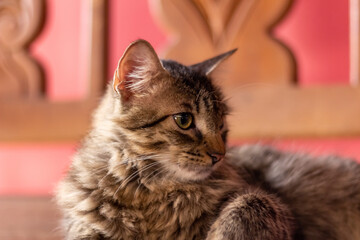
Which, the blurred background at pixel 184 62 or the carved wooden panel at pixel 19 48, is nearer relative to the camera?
the blurred background at pixel 184 62

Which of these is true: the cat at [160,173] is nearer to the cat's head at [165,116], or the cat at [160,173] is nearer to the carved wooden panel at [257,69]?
the cat's head at [165,116]

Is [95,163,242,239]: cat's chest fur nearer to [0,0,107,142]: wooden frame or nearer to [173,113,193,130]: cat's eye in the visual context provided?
[173,113,193,130]: cat's eye

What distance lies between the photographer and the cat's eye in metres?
1.04

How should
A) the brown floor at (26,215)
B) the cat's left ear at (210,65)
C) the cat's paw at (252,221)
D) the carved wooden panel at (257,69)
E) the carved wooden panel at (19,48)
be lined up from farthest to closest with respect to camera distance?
the carved wooden panel at (19,48)
the brown floor at (26,215)
the carved wooden panel at (257,69)
the cat's left ear at (210,65)
the cat's paw at (252,221)

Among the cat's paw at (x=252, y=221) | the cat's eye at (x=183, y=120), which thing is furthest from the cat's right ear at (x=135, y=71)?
the cat's paw at (x=252, y=221)

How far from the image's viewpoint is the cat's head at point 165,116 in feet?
3.39

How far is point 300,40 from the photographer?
197 centimetres

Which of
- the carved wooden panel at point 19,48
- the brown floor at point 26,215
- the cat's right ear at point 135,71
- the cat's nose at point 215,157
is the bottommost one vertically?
the brown floor at point 26,215

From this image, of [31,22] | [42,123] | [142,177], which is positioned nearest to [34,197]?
[42,123]

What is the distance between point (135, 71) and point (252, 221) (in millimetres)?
428

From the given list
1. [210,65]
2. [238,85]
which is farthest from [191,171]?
[238,85]

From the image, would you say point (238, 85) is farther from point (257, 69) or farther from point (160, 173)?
point (160, 173)

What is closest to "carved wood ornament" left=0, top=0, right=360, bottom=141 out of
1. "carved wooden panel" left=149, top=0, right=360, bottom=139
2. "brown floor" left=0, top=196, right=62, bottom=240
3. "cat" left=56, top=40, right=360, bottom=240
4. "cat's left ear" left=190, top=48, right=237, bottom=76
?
"carved wooden panel" left=149, top=0, right=360, bottom=139

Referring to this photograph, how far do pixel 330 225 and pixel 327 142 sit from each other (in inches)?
29.9
